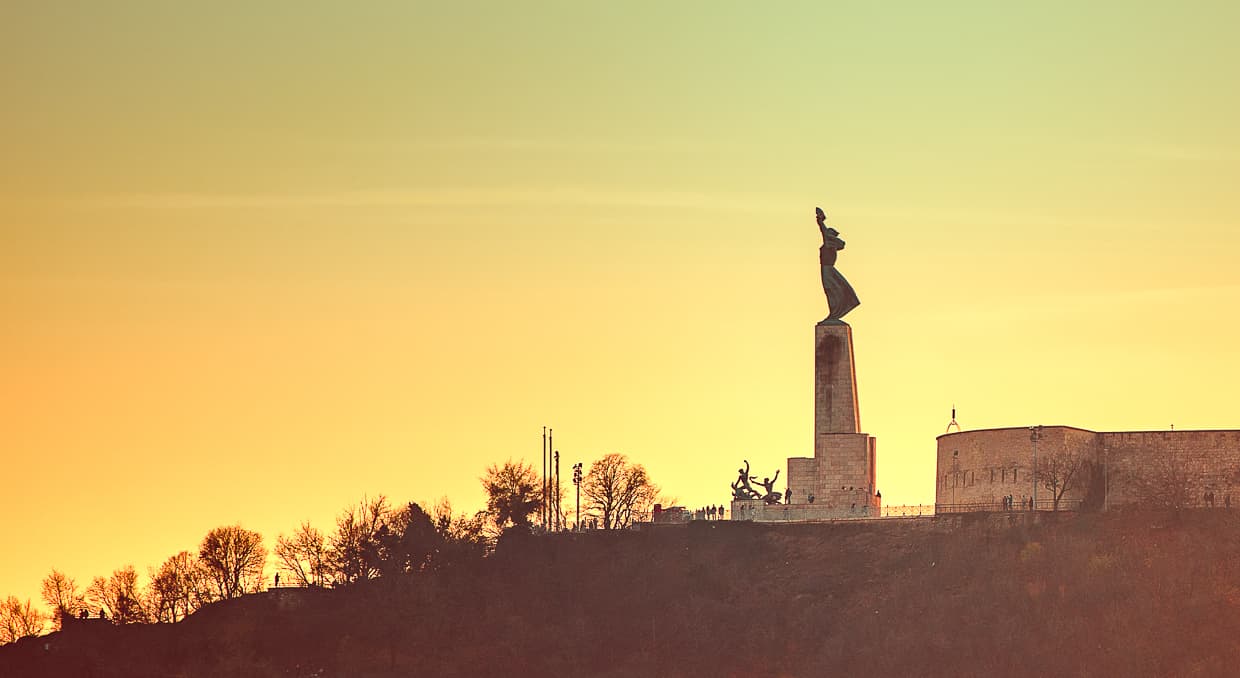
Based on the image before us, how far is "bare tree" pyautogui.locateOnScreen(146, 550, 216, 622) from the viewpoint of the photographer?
110938 millimetres

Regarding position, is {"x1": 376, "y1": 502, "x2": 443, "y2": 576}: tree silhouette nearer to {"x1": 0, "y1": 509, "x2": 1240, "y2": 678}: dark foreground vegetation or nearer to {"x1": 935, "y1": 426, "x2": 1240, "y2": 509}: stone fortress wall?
{"x1": 0, "y1": 509, "x2": 1240, "y2": 678}: dark foreground vegetation

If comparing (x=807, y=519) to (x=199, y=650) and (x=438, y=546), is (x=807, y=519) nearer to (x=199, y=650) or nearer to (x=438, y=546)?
(x=438, y=546)

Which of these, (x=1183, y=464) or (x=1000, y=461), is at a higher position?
(x=1000, y=461)

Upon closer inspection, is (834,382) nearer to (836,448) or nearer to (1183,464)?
(836,448)

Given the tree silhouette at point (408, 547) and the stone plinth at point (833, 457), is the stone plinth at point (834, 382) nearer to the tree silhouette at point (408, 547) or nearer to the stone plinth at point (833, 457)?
the stone plinth at point (833, 457)

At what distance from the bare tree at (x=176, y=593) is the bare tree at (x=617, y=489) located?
1645 cm

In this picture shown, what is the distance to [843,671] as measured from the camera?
93000 millimetres

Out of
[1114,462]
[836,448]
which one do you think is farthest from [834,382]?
[1114,462]

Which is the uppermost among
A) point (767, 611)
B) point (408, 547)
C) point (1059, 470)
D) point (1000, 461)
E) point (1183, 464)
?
point (1000, 461)

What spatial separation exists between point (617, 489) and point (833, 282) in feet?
44.0

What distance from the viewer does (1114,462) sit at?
3984 inches

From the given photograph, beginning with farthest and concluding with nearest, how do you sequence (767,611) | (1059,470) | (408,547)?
(408,547) → (1059,470) → (767,611)

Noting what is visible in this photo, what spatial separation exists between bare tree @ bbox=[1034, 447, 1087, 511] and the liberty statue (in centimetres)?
1105

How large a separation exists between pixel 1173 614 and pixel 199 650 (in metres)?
35.8
